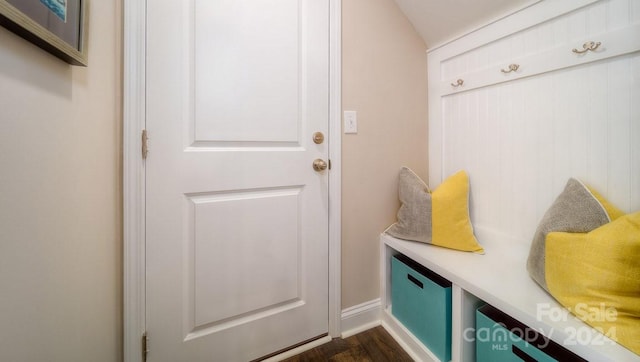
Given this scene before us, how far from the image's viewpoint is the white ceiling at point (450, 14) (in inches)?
41.3

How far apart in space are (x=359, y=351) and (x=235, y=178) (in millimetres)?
1035

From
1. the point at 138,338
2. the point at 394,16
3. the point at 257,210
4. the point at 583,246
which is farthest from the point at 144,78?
the point at 583,246

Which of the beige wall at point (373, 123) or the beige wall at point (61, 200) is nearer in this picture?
the beige wall at point (61, 200)

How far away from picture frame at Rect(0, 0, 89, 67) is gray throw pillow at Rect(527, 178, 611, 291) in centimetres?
146

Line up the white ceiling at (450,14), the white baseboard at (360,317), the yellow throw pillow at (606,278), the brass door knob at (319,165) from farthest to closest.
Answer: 1. the white baseboard at (360,317)
2. the brass door knob at (319,165)
3. the white ceiling at (450,14)
4. the yellow throw pillow at (606,278)

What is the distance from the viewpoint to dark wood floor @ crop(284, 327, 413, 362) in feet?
3.64

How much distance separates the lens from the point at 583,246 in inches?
25.9

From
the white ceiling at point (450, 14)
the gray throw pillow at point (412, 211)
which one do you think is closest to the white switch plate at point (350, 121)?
the gray throw pillow at point (412, 211)

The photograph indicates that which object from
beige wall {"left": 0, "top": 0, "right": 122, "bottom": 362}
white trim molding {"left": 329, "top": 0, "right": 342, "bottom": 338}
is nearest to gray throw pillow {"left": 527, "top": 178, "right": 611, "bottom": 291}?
white trim molding {"left": 329, "top": 0, "right": 342, "bottom": 338}

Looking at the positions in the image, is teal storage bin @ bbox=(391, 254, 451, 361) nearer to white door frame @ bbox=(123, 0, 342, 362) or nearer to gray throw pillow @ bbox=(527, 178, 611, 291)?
gray throw pillow @ bbox=(527, 178, 611, 291)

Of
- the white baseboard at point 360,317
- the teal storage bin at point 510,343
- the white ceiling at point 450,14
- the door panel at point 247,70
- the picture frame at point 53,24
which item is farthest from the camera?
the white baseboard at point 360,317

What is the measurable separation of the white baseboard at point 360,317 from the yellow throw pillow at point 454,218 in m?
0.53

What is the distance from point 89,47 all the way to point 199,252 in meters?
0.79

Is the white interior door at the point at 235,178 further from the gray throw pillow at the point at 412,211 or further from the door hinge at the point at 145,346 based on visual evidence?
the gray throw pillow at the point at 412,211
